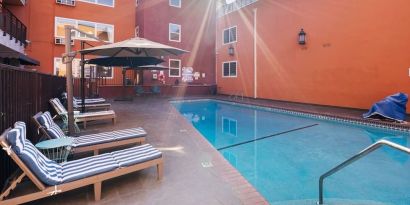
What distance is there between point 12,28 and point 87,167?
42.6ft

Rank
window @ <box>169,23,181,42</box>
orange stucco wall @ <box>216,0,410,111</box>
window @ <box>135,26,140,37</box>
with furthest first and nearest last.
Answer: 1. window @ <box>169,23,181,42</box>
2. window @ <box>135,26,140,37</box>
3. orange stucco wall @ <box>216,0,410,111</box>

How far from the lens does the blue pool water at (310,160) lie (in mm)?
3709

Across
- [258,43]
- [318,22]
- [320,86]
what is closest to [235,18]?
[258,43]

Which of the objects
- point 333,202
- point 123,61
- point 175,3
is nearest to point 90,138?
point 333,202

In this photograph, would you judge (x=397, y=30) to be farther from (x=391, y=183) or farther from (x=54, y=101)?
(x=54, y=101)

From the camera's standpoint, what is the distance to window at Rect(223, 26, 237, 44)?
1795cm

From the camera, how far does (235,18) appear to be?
17766 mm

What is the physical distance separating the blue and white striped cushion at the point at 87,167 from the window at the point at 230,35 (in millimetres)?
16340

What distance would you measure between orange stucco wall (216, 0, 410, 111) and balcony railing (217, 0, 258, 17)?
1.42 feet

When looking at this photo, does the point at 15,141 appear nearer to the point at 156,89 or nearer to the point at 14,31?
the point at 14,31

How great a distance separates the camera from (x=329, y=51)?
1134 cm

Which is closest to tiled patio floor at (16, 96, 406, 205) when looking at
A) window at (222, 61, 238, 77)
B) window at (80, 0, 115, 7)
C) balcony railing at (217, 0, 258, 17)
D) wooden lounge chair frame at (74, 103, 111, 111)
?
wooden lounge chair frame at (74, 103, 111, 111)

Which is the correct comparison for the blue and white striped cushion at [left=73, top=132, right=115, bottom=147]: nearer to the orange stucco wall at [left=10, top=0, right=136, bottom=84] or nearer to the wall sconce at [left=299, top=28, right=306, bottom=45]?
the wall sconce at [left=299, top=28, right=306, bottom=45]

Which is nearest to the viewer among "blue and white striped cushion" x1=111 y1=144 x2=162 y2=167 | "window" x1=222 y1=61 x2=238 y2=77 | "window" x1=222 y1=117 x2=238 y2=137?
"blue and white striped cushion" x1=111 y1=144 x2=162 y2=167
